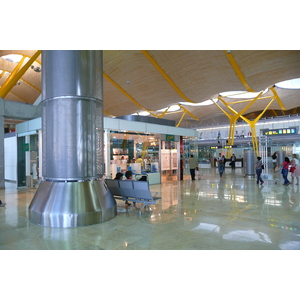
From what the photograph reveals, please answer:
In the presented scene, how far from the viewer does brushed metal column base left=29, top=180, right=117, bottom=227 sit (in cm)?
615

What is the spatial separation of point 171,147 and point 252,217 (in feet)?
32.8

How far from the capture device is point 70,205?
20.6 feet

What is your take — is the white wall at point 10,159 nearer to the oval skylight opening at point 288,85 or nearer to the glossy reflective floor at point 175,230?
the glossy reflective floor at point 175,230

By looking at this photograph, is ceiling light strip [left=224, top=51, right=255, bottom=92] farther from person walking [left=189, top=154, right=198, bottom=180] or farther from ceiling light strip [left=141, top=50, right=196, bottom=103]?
person walking [left=189, top=154, right=198, bottom=180]

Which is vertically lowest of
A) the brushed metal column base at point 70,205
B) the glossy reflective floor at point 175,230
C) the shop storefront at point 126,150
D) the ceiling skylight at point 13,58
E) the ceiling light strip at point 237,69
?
the glossy reflective floor at point 175,230

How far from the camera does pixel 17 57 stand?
2198 centimetres

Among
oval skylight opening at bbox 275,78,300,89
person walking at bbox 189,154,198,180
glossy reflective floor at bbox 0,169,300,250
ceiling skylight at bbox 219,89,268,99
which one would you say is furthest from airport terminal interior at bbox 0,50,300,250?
ceiling skylight at bbox 219,89,268,99

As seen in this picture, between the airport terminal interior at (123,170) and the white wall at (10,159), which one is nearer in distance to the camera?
the airport terminal interior at (123,170)

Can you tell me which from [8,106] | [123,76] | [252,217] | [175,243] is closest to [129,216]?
[175,243]

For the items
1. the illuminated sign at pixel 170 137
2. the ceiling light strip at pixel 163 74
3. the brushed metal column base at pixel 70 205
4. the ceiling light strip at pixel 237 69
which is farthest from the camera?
the ceiling light strip at pixel 163 74

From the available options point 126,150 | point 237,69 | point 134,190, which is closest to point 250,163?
point 237,69

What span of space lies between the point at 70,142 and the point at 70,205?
1.66 meters

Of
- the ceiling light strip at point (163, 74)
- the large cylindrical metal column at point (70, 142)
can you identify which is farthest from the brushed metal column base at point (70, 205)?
the ceiling light strip at point (163, 74)

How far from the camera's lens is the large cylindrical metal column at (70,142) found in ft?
21.1
